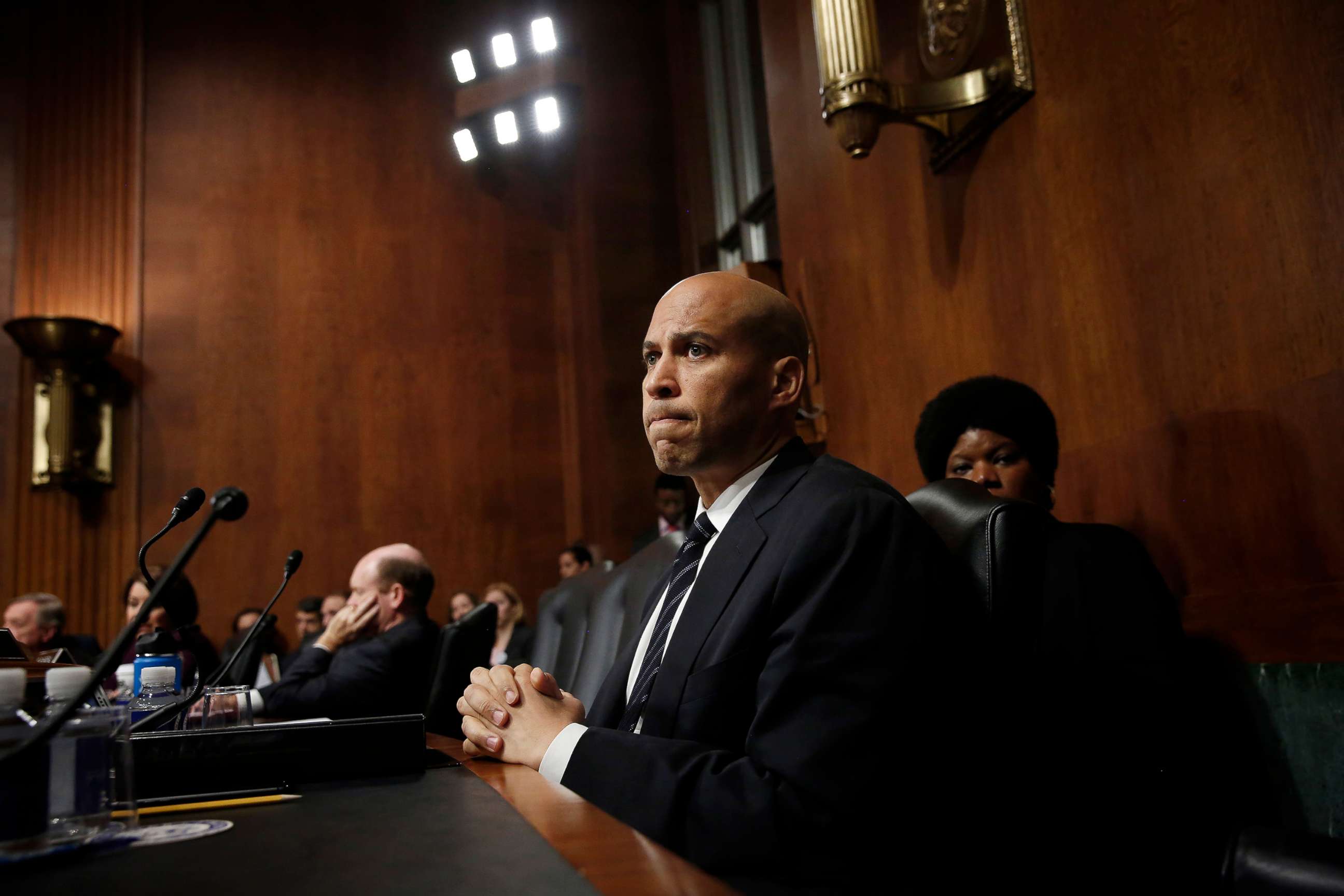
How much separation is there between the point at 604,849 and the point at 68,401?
700 centimetres

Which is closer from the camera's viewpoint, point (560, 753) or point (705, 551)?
point (560, 753)

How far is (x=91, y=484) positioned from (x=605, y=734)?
21.5 ft

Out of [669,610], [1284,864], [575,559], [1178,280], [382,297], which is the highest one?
[382,297]

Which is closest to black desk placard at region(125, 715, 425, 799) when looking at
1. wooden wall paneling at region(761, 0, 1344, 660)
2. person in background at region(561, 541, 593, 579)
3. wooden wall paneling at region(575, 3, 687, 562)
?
wooden wall paneling at region(761, 0, 1344, 660)

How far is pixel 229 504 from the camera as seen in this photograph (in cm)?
108

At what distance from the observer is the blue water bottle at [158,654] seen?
197 centimetres

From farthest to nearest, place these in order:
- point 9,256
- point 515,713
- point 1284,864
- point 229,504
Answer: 1. point 9,256
2. point 515,713
3. point 229,504
4. point 1284,864

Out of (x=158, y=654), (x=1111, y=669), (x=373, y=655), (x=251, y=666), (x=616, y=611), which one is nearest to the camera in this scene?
(x=1111, y=669)

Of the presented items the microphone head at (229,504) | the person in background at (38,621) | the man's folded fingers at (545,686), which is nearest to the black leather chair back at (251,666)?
the person in background at (38,621)

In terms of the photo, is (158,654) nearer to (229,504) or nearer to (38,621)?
(229,504)

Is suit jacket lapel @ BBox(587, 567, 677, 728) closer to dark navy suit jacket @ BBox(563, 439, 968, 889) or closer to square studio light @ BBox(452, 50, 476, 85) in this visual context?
dark navy suit jacket @ BBox(563, 439, 968, 889)

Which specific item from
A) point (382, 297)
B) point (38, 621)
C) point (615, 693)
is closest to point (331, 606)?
point (38, 621)

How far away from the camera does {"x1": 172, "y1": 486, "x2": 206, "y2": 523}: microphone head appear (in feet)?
4.32

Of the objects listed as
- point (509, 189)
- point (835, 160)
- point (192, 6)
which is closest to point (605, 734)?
point (835, 160)
